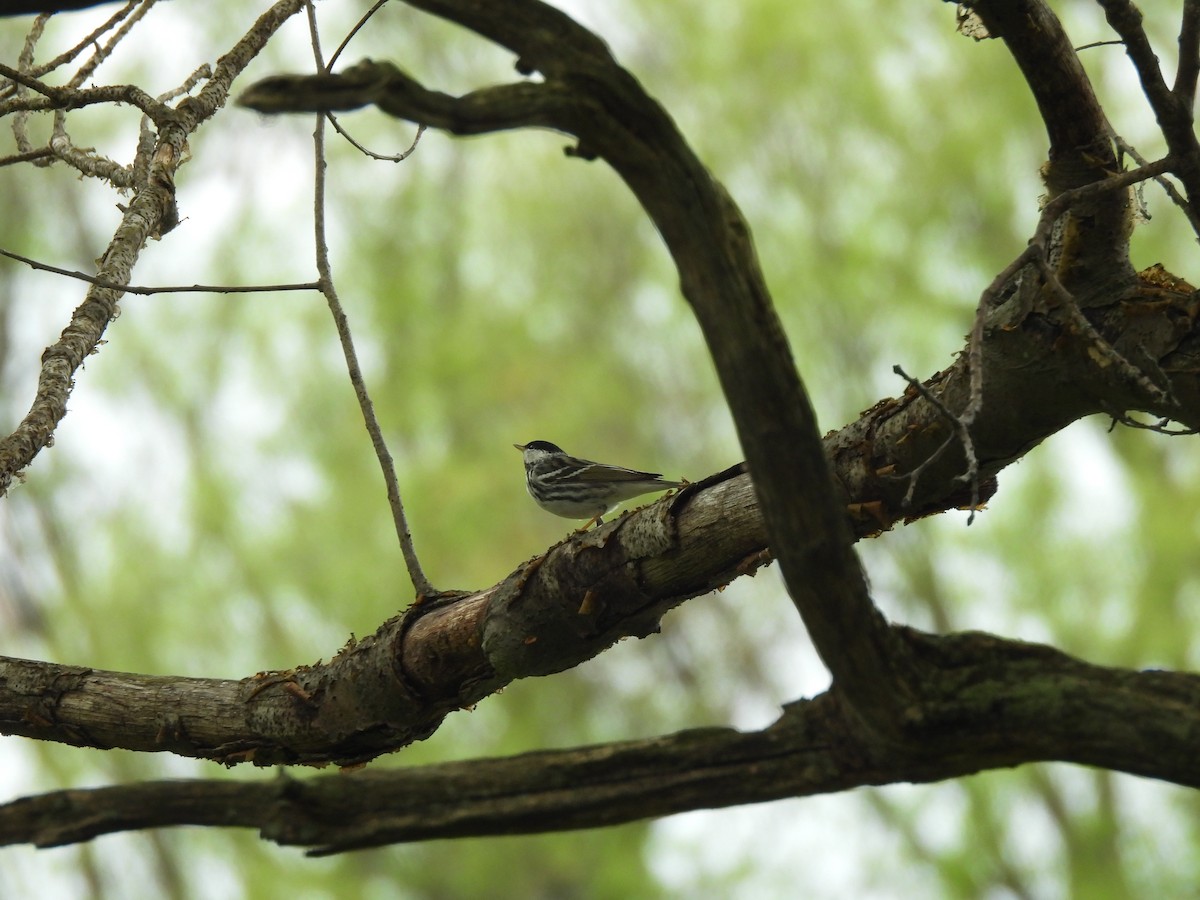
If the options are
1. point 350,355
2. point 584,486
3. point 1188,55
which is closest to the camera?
point 1188,55

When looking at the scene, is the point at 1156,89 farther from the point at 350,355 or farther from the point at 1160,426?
the point at 350,355

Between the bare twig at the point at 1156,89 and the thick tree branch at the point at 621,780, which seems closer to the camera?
the thick tree branch at the point at 621,780

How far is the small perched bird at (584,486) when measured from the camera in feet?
22.0

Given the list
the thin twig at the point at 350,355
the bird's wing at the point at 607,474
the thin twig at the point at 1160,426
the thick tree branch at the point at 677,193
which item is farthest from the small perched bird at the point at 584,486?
the thick tree branch at the point at 677,193

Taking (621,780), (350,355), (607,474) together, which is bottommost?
(621,780)

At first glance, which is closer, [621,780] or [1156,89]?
[621,780]

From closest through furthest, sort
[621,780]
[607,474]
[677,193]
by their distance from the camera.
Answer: [677,193] → [621,780] → [607,474]

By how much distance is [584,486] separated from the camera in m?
6.95

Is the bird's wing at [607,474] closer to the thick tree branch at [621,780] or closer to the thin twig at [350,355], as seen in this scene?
the thin twig at [350,355]

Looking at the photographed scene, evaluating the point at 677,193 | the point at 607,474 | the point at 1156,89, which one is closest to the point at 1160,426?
the point at 1156,89

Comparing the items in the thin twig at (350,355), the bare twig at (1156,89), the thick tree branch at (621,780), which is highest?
the thin twig at (350,355)

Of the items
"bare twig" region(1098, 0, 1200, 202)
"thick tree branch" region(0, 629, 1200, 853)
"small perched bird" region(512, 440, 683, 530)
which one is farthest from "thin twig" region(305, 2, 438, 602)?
"bare twig" region(1098, 0, 1200, 202)

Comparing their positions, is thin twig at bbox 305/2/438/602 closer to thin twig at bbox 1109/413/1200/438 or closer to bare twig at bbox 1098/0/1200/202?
thin twig at bbox 1109/413/1200/438

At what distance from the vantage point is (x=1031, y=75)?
2959mm
